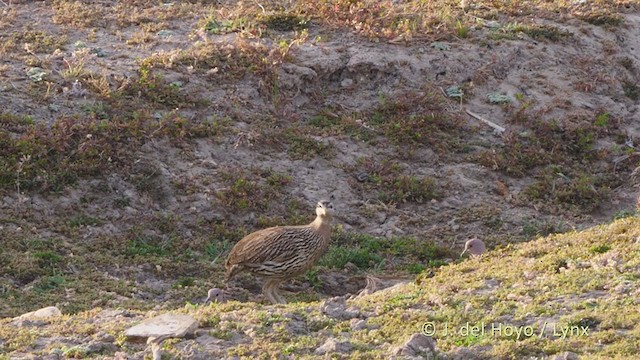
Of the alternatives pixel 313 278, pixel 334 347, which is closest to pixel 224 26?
pixel 313 278

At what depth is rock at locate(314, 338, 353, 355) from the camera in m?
7.64

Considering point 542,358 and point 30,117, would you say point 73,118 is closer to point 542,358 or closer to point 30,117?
point 30,117

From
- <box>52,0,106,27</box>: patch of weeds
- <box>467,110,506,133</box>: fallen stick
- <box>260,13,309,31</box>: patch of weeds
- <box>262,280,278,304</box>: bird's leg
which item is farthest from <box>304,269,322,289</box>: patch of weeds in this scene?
<box>52,0,106,27</box>: patch of weeds

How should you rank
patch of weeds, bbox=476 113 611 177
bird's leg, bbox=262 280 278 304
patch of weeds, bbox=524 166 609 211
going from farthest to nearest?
1. patch of weeds, bbox=476 113 611 177
2. patch of weeds, bbox=524 166 609 211
3. bird's leg, bbox=262 280 278 304

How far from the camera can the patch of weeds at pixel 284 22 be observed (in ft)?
53.7

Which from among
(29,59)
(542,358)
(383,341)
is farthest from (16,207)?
(542,358)

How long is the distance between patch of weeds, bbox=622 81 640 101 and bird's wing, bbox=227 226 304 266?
23.3 ft

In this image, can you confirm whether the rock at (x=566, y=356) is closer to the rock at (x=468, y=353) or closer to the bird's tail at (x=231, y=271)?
the rock at (x=468, y=353)

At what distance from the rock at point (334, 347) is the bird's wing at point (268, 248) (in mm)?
3282

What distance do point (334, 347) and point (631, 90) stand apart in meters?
10.2

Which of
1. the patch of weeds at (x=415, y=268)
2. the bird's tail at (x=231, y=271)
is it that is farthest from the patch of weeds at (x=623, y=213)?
the bird's tail at (x=231, y=271)

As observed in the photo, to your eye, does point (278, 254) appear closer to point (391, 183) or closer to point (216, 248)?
point (216, 248)

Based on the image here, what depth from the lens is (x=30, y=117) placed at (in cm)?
1329

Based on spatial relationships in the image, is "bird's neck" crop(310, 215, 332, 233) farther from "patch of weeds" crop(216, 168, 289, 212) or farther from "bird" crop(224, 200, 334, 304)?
"patch of weeds" crop(216, 168, 289, 212)
